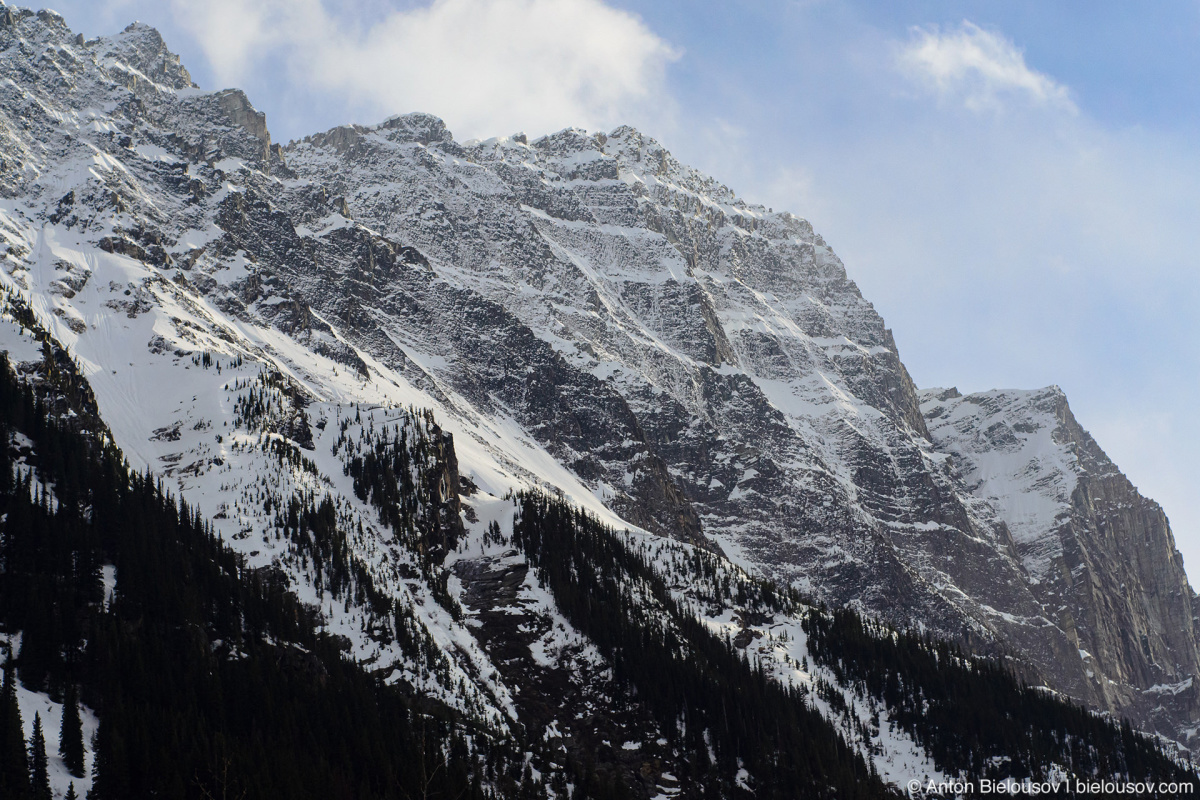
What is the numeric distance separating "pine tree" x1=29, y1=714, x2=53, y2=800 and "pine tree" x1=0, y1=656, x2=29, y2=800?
35.8 inches

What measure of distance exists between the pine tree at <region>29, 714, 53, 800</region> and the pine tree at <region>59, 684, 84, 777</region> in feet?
7.45

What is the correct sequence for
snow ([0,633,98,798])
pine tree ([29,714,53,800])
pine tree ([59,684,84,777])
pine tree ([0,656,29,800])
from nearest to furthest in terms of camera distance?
1. pine tree ([0,656,29,800])
2. pine tree ([29,714,53,800])
3. snow ([0,633,98,798])
4. pine tree ([59,684,84,777])

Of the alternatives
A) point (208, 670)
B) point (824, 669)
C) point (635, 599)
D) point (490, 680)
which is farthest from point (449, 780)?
point (824, 669)

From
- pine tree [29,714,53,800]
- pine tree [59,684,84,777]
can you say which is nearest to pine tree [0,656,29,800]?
pine tree [29,714,53,800]

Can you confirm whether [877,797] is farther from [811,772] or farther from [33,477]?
[33,477]

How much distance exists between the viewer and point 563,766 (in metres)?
133

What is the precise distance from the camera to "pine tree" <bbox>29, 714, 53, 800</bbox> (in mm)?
82750

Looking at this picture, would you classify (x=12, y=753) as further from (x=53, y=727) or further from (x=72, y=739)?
(x=53, y=727)

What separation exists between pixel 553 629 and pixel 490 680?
16857 millimetres

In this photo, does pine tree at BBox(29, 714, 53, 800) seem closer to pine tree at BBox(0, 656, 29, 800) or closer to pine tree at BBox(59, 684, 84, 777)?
pine tree at BBox(0, 656, 29, 800)

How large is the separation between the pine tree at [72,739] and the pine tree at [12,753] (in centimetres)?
415

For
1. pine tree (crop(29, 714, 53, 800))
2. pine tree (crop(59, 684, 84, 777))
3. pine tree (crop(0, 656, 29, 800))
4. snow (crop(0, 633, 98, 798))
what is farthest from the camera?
pine tree (crop(59, 684, 84, 777))

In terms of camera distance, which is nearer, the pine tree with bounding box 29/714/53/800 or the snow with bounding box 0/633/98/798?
the pine tree with bounding box 29/714/53/800

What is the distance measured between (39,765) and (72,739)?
614 centimetres
